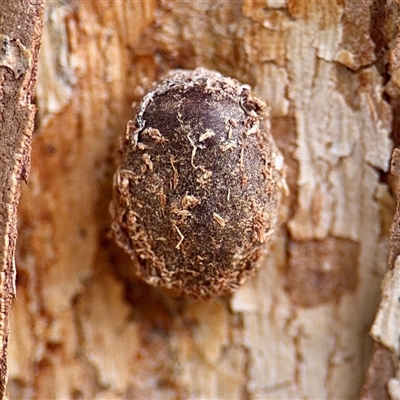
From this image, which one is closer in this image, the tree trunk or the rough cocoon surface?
the rough cocoon surface

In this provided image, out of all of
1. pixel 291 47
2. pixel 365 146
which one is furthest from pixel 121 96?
pixel 365 146

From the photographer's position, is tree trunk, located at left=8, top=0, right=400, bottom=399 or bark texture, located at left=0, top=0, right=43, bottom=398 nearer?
bark texture, located at left=0, top=0, right=43, bottom=398

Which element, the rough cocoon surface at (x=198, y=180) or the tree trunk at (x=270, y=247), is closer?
the rough cocoon surface at (x=198, y=180)

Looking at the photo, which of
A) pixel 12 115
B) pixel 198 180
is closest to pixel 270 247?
pixel 198 180

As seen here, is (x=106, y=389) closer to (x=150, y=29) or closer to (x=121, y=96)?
(x=121, y=96)

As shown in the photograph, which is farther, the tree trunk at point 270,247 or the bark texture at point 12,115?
the tree trunk at point 270,247
